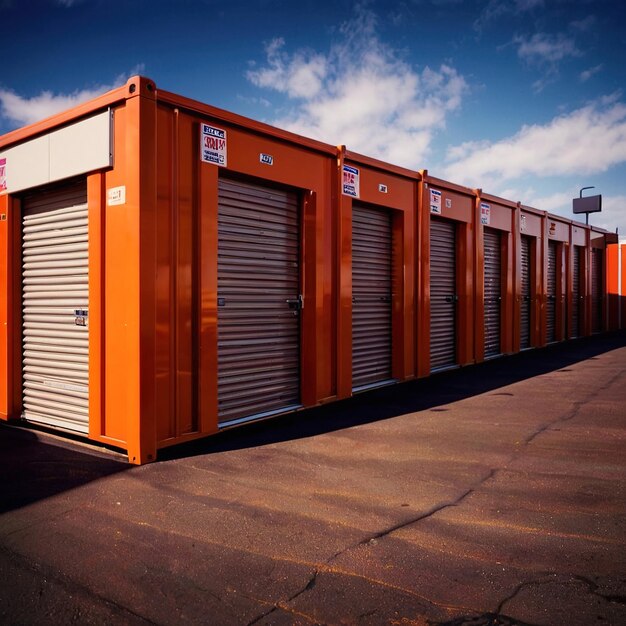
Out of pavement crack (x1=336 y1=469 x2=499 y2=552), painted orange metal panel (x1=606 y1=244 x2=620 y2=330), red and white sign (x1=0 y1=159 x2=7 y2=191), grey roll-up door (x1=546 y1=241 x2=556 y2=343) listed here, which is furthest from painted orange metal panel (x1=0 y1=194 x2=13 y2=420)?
painted orange metal panel (x1=606 y1=244 x2=620 y2=330)

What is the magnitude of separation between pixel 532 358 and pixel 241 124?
9548mm

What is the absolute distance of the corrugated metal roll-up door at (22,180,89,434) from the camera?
569cm

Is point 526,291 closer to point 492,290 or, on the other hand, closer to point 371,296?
point 492,290

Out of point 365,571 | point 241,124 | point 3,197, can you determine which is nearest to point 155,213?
point 241,124

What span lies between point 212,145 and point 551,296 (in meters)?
13.1

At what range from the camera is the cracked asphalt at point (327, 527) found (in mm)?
2549

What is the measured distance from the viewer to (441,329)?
34.6 feet

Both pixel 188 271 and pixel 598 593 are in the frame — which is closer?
pixel 598 593

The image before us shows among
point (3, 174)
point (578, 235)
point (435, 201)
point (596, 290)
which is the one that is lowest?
point (596, 290)

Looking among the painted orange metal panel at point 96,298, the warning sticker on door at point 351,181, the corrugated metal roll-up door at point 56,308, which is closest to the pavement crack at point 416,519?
the painted orange metal panel at point 96,298

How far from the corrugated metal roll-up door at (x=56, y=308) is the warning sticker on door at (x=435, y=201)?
6234 mm

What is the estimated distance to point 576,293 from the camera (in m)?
17.7

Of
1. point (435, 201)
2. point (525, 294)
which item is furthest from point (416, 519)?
point (525, 294)

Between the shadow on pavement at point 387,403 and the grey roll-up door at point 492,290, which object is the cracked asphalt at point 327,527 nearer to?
the shadow on pavement at point 387,403
